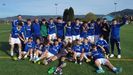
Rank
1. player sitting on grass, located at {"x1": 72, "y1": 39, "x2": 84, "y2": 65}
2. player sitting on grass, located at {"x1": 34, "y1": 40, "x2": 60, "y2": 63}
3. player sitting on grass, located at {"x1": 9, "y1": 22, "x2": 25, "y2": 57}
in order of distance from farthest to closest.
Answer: player sitting on grass, located at {"x1": 9, "y1": 22, "x2": 25, "y2": 57} → player sitting on grass, located at {"x1": 34, "y1": 40, "x2": 60, "y2": 63} → player sitting on grass, located at {"x1": 72, "y1": 39, "x2": 84, "y2": 65}

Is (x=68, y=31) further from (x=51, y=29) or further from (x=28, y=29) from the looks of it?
(x=28, y=29)

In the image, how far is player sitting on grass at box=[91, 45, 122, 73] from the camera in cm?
1289

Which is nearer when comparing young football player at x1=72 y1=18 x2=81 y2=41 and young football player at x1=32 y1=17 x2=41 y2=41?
young football player at x1=72 y1=18 x2=81 y2=41

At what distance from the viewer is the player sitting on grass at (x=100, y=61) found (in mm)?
12889

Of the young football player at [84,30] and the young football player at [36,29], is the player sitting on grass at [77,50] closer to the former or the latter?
the young football player at [84,30]

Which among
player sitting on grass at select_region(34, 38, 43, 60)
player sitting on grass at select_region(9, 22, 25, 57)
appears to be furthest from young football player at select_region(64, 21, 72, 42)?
player sitting on grass at select_region(9, 22, 25, 57)

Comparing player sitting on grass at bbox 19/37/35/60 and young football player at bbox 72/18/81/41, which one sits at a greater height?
young football player at bbox 72/18/81/41

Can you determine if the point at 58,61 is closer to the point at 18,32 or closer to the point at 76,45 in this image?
the point at 76,45

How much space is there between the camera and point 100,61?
13.5m

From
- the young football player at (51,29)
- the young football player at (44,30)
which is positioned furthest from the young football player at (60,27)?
the young football player at (44,30)

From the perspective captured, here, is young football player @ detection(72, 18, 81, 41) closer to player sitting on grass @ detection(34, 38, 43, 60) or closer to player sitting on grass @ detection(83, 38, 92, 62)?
player sitting on grass @ detection(83, 38, 92, 62)

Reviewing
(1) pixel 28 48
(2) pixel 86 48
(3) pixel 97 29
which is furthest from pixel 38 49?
(3) pixel 97 29

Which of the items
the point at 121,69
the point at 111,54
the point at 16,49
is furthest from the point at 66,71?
the point at 16,49

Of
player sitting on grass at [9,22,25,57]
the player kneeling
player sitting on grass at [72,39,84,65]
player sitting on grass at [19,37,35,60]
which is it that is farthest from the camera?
player sitting on grass at [9,22,25,57]
